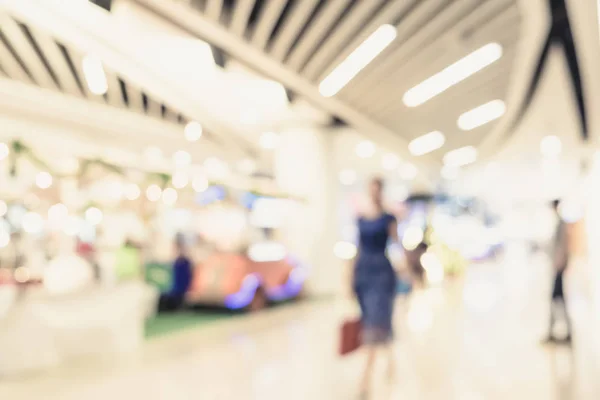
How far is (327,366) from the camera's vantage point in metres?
4.63

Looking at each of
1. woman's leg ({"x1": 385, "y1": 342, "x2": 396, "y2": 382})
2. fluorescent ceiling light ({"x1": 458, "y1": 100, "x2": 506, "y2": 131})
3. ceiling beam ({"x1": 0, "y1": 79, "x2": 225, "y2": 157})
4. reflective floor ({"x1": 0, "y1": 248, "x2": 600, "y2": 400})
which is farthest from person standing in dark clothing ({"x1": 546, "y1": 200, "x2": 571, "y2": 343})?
ceiling beam ({"x1": 0, "y1": 79, "x2": 225, "y2": 157})

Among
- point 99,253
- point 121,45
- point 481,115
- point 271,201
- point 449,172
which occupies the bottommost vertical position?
point 99,253

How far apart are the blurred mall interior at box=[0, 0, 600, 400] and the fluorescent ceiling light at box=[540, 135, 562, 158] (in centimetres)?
56

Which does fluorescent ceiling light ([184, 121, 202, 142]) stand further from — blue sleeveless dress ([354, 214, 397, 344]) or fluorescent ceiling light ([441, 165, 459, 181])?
blue sleeveless dress ([354, 214, 397, 344])

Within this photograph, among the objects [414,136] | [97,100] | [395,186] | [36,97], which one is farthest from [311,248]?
[395,186]

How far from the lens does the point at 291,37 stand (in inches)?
249

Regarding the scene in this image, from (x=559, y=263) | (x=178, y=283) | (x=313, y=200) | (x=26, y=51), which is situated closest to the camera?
(x=559, y=263)

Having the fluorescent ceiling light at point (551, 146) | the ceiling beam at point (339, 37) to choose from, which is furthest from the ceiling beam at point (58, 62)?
the fluorescent ceiling light at point (551, 146)

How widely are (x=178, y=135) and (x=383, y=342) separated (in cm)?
944

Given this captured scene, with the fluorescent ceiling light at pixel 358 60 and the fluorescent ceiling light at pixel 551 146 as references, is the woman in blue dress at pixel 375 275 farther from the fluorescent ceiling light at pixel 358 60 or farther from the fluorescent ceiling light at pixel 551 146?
the fluorescent ceiling light at pixel 551 146

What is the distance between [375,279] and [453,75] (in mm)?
5076

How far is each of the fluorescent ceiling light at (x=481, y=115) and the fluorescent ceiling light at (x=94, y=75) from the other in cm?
683

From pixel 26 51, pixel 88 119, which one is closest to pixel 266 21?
pixel 26 51

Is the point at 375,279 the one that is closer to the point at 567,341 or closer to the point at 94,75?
the point at 567,341
